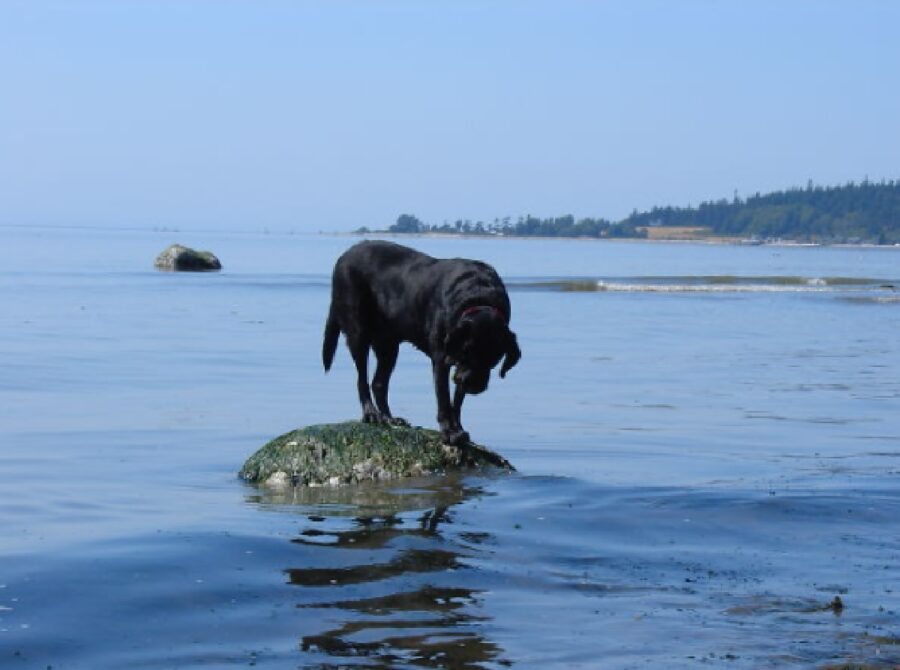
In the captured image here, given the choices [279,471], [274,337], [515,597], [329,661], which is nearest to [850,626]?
[515,597]

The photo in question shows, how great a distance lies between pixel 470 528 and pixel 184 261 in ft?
205

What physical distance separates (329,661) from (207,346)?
19.7 m

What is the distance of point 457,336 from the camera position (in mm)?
10594

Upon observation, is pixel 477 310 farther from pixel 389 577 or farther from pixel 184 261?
pixel 184 261

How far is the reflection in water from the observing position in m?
6.77

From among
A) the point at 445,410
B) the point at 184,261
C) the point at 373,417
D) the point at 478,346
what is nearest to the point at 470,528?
the point at 478,346

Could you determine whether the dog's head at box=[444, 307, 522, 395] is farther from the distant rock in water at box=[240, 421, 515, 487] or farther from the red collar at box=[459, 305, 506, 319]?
the distant rock in water at box=[240, 421, 515, 487]

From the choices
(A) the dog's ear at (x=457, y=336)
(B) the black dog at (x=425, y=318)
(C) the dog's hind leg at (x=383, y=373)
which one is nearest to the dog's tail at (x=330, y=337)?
(B) the black dog at (x=425, y=318)

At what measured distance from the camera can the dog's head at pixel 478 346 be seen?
1048 cm

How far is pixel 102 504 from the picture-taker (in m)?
10.5

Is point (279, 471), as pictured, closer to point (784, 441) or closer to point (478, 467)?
point (478, 467)

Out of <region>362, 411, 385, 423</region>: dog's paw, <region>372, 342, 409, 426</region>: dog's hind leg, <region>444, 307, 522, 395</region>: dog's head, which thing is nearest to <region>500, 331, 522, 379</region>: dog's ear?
<region>444, 307, 522, 395</region>: dog's head

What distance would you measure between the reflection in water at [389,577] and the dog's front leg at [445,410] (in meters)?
0.43

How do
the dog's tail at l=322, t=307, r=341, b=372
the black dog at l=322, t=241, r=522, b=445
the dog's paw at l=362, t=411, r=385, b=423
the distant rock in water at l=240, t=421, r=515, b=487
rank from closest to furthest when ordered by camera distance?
the black dog at l=322, t=241, r=522, b=445 < the distant rock in water at l=240, t=421, r=515, b=487 < the dog's paw at l=362, t=411, r=385, b=423 < the dog's tail at l=322, t=307, r=341, b=372
